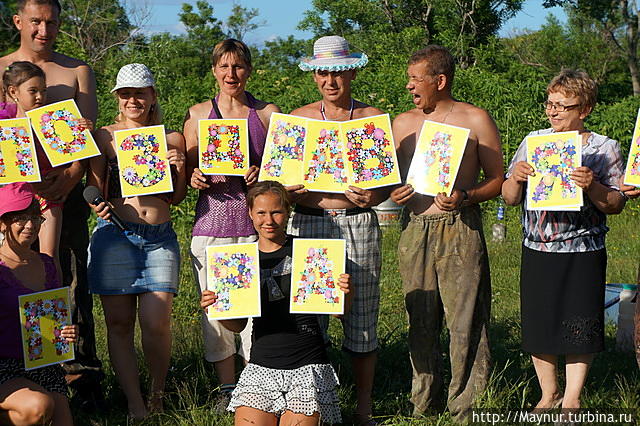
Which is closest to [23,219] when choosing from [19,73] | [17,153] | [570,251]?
[17,153]

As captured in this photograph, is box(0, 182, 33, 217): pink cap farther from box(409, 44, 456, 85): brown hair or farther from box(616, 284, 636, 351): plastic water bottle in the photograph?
box(616, 284, 636, 351): plastic water bottle

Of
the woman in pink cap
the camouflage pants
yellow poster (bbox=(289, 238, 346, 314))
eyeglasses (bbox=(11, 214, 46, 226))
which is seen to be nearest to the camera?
the woman in pink cap

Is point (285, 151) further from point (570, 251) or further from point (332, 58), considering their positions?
point (570, 251)

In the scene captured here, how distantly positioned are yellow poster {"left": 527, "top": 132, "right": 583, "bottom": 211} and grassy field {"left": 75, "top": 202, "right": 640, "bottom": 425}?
115 centimetres

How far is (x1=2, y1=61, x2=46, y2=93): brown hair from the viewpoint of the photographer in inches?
188

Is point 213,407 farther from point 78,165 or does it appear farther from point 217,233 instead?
point 78,165

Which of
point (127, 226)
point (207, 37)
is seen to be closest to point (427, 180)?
point (127, 226)

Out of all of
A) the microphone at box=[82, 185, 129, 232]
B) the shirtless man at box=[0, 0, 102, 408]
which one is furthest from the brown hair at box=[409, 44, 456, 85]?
the shirtless man at box=[0, 0, 102, 408]

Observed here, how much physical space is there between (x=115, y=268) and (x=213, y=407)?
1.15 m

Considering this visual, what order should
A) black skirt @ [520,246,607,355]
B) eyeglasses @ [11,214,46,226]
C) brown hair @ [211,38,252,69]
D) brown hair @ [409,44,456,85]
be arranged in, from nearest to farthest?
eyeglasses @ [11,214,46,226] < black skirt @ [520,246,607,355] < brown hair @ [409,44,456,85] < brown hair @ [211,38,252,69]

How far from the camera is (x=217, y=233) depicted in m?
5.14

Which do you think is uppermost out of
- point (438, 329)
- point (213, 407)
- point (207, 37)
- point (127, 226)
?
point (207, 37)

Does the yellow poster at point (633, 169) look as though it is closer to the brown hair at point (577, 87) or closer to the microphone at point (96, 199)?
the brown hair at point (577, 87)

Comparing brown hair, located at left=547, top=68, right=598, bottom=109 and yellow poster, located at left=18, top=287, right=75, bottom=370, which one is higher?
brown hair, located at left=547, top=68, right=598, bottom=109
